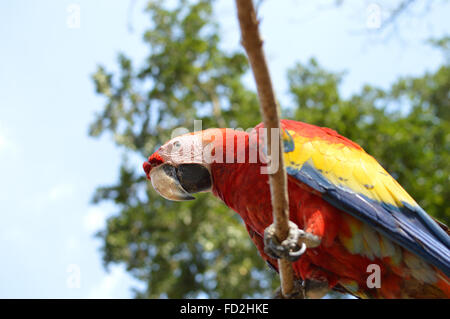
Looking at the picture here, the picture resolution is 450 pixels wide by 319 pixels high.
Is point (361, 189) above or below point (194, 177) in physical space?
below

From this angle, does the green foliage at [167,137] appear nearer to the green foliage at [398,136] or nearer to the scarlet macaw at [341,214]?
the green foliage at [398,136]

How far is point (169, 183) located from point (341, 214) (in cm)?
114

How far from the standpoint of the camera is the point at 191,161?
9.61 feet

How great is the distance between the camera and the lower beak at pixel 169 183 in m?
2.95

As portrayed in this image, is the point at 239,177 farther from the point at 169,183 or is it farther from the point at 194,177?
the point at 169,183

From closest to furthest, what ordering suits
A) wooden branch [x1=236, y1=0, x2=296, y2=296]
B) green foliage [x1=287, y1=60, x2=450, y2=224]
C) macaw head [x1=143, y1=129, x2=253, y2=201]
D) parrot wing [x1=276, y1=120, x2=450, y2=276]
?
wooden branch [x1=236, y1=0, x2=296, y2=296], parrot wing [x1=276, y1=120, x2=450, y2=276], macaw head [x1=143, y1=129, x2=253, y2=201], green foliage [x1=287, y1=60, x2=450, y2=224]

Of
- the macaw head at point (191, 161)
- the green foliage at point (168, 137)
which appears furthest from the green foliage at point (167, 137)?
the macaw head at point (191, 161)

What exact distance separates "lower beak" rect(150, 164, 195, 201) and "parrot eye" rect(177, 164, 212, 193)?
0.04 metres

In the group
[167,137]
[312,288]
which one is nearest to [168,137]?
[167,137]

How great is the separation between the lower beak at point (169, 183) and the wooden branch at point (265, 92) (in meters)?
1.06

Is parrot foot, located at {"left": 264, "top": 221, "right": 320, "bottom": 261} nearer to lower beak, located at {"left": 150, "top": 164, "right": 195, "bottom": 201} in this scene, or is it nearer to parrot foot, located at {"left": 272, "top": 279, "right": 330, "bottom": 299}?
parrot foot, located at {"left": 272, "top": 279, "right": 330, "bottom": 299}

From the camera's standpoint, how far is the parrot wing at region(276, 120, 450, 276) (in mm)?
2424

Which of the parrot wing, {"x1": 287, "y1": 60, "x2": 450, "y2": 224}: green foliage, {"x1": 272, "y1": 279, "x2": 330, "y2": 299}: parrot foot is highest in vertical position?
{"x1": 287, "y1": 60, "x2": 450, "y2": 224}: green foliage

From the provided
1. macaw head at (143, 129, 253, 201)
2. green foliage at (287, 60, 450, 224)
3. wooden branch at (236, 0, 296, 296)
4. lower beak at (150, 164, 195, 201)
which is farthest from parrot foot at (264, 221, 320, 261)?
green foliage at (287, 60, 450, 224)
